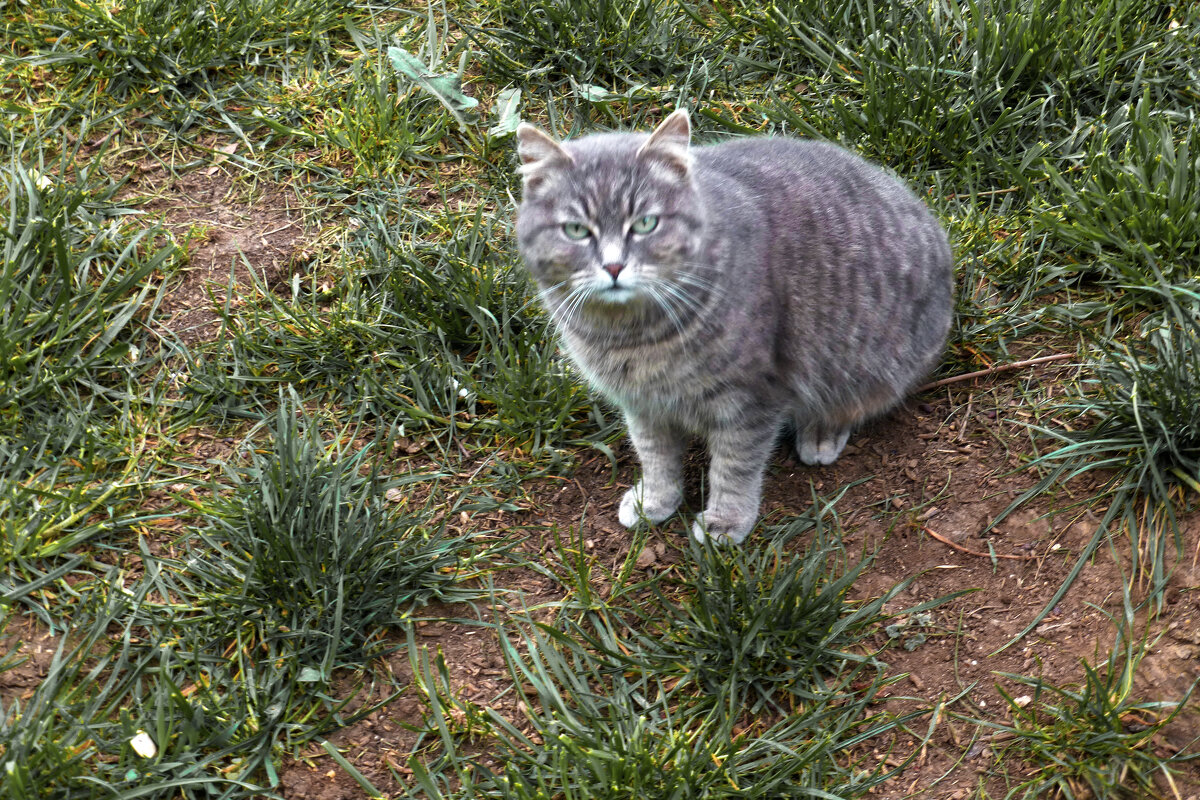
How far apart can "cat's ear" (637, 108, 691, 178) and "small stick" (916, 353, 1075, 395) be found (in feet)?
4.69

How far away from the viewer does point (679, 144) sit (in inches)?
134

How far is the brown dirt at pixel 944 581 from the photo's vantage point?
10.4 feet

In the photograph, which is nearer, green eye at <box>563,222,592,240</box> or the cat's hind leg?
green eye at <box>563,222,592,240</box>

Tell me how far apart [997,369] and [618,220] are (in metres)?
1.74

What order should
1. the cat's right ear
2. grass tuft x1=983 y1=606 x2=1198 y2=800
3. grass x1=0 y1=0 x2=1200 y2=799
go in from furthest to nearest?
the cat's right ear < grass x1=0 y1=0 x2=1200 y2=799 < grass tuft x1=983 y1=606 x2=1198 y2=800

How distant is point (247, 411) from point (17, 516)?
0.87 m

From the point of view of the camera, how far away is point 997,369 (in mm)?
4109

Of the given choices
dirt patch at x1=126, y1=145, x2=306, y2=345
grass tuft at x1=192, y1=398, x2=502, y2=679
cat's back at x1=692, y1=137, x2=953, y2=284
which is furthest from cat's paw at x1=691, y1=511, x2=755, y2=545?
dirt patch at x1=126, y1=145, x2=306, y2=345

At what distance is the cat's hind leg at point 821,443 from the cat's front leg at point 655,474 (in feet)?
1.59

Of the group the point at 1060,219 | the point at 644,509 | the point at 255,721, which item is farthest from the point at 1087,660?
the point at 255,721

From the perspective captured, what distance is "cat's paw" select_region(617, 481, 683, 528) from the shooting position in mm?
3844

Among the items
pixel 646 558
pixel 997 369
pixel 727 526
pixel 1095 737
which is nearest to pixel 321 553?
pixel 646 558

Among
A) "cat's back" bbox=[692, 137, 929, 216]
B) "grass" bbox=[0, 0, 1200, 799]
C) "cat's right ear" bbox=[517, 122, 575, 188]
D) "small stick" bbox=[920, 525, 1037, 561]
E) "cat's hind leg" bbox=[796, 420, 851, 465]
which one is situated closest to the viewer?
"grass" bbox=[0, 0, 1200, 799]

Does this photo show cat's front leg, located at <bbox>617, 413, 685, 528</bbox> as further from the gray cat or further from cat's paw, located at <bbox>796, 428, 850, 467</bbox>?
cat's paw, located at <bbox>796, 428, 850, 467</bbox>
